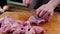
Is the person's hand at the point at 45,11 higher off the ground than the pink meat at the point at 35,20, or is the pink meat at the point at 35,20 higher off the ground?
the person's hand at the point at 45,11

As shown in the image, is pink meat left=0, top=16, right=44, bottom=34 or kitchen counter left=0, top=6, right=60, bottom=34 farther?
kitchen counter left=0, top=6, right=60, bottom=34

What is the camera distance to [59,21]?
54.4 inches

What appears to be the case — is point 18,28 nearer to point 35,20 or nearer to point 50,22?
point 35,20

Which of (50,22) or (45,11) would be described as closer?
(45,11)

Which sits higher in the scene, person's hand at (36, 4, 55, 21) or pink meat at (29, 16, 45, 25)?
person's hand at (36, 4, 55, 21)

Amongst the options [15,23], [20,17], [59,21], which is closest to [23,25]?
[15,23]

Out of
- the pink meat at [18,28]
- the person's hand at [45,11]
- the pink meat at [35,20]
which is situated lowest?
the pink meat at [18,28]

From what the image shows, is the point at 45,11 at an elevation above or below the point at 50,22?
above

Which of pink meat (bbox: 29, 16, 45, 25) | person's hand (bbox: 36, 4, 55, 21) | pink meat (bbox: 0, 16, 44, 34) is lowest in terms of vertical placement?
pink meat (bbox: 0, 16, 44, 34)

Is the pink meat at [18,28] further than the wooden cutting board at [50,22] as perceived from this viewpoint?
No

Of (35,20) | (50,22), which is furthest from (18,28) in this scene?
(50,22)

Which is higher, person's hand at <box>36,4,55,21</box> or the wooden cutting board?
person's hand at <box>36,4,55,21</box>

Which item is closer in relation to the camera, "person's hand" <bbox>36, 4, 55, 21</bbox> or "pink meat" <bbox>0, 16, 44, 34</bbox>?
"pink meat" <bbox>0, 16, 44, 34</bbox>

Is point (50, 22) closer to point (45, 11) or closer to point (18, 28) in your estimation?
point (45, 11)
